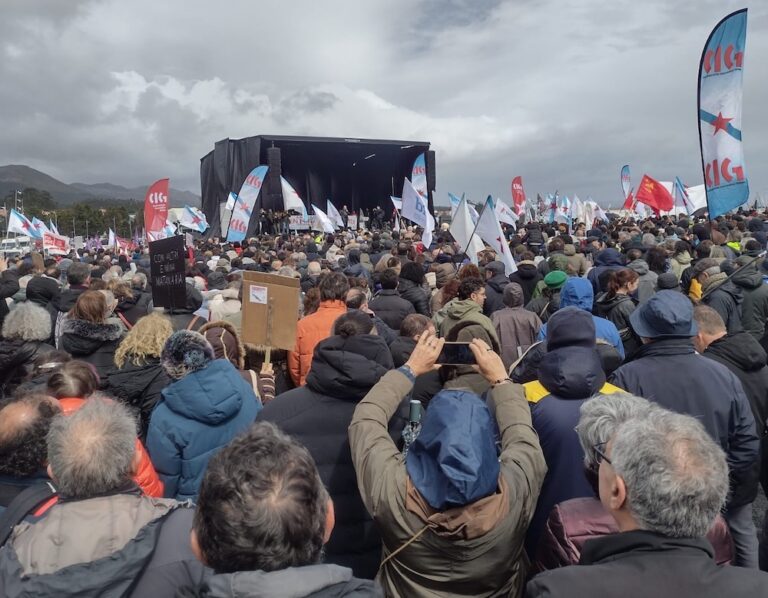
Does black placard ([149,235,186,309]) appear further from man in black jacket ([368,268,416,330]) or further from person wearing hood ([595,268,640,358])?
person wearing hood ([595,268,640,358])

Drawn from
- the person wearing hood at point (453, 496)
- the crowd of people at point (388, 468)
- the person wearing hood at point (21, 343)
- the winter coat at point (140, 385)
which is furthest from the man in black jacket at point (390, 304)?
the person wearing hood at point (453, 496)

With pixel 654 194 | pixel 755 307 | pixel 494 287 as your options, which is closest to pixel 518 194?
pixel 654 194

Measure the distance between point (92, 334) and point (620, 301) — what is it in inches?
149

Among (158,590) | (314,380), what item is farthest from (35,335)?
(158,590)

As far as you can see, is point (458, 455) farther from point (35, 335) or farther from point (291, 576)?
point (35, 335)

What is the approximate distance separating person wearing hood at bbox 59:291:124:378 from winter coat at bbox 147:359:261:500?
52.9 inches

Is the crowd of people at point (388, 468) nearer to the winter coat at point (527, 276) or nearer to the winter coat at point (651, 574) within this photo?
the winter coat at point (651, 574)

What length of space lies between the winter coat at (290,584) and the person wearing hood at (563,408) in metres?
1.16

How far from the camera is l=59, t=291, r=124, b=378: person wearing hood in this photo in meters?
3.56

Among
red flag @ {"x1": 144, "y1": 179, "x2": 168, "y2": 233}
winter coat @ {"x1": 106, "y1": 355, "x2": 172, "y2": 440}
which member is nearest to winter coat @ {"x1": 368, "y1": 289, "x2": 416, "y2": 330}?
winter coat @ {"x1": 106, "y1": 355, "x2": 172, "y2": 440}

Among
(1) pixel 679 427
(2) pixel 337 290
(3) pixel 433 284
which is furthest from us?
(3) pixel 433 284

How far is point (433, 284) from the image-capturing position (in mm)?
6711

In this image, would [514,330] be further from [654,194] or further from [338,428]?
[654,194]

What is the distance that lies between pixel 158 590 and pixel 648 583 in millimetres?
1121
